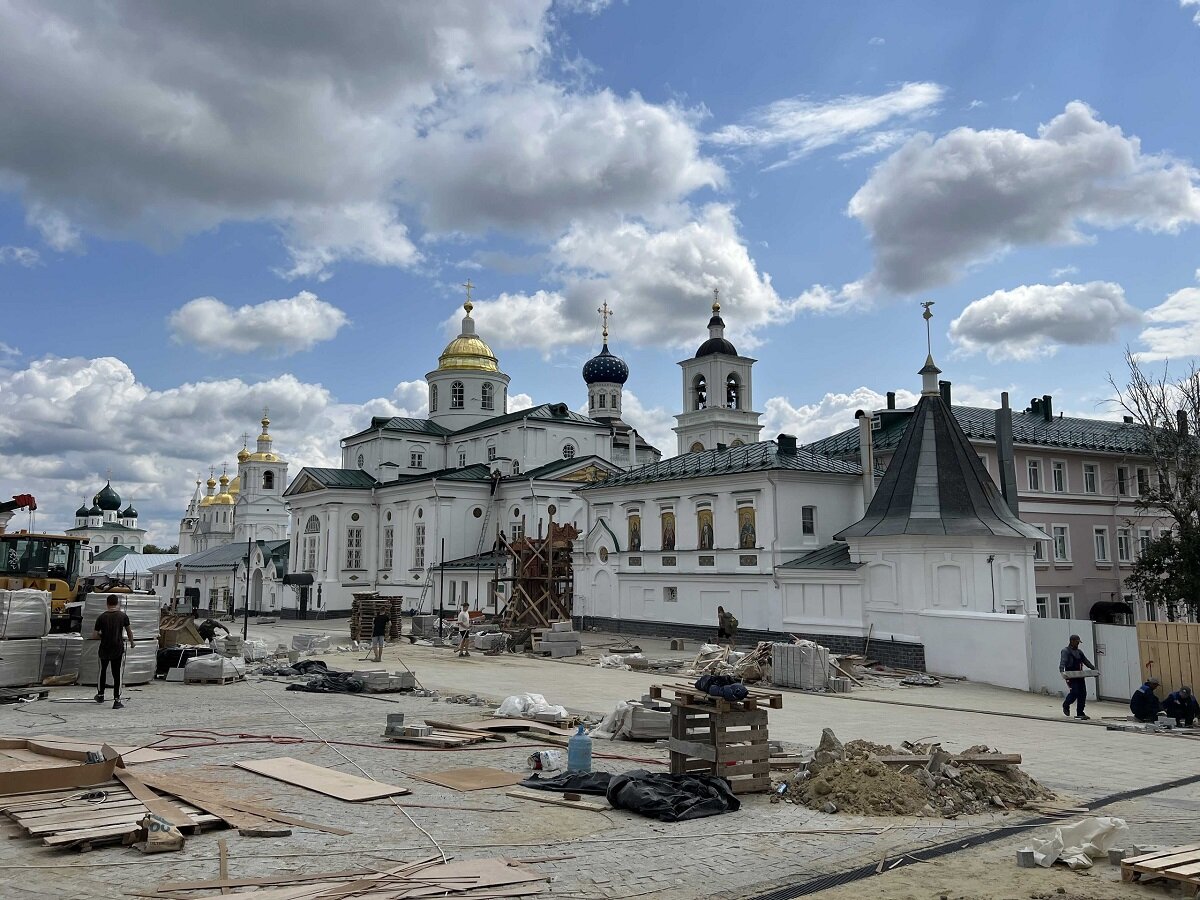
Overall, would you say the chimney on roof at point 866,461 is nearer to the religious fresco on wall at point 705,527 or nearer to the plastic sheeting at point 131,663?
the religious fresco on wall at point 705,527

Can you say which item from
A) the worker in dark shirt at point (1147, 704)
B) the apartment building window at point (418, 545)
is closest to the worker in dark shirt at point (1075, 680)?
the worker in dark shirt at point (1147, 704)

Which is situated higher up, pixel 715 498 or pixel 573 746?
pixel 715 498

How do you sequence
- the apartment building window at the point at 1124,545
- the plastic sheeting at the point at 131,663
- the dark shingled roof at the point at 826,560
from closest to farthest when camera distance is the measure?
the plastic sheeting at the point at 131,663 → the dark shingled roof at the point at 826,560 → the apartment building window at the point at 1124,545

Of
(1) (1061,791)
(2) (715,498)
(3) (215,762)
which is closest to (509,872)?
(3) (215,762)

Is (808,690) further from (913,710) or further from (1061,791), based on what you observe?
(1061,791)

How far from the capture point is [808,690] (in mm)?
21297

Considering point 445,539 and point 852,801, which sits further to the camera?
point 445,539

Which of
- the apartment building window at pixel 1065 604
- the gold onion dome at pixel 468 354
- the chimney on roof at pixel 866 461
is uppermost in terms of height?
the gold onion dome at pixel 468 354

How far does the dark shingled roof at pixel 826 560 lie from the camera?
28953mm

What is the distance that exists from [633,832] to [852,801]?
239 centimetres

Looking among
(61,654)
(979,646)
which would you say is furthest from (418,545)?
(979,646)

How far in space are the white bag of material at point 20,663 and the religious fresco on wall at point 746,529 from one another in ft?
70.4

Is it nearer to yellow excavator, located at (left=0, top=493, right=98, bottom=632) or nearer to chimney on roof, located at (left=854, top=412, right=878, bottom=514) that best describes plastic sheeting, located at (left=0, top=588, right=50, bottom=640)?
yellow excavator, located at (left=0, top=493, right=98, bottom=632)

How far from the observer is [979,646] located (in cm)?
2308
